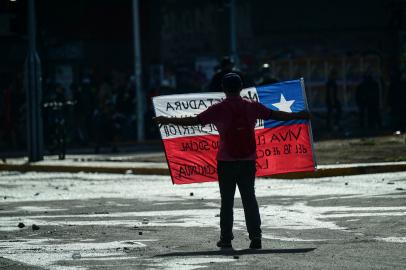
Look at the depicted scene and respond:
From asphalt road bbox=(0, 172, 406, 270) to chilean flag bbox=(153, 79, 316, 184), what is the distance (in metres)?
0.55

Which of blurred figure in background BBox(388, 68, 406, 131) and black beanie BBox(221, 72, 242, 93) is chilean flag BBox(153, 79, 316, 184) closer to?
black beanie BBox(221, 72, 242, 93)

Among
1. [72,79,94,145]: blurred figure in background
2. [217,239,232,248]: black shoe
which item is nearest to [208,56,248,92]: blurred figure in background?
[217,239,232,248]: black shoe

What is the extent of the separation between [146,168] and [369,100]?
684 inches

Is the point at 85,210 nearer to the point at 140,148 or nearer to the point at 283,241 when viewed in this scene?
the point at 283,241

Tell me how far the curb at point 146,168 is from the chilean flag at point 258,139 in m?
6.06

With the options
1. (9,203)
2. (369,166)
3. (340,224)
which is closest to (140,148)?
(369,166)

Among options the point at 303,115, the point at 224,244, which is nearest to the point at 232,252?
the point at 224,244

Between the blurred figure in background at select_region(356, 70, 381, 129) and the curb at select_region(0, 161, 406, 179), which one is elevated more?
the blurred figure in background at select_region(356, 70, 381, 129)

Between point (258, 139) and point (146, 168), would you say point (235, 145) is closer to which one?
point (258, 139)

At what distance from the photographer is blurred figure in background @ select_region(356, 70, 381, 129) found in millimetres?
41281

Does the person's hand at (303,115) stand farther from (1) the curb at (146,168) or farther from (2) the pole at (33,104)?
(2) the pole at (33,104)

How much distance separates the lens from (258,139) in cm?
1605

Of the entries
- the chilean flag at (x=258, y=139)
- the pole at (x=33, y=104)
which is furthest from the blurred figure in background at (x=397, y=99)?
the chilean flag at (x=258, y=139)

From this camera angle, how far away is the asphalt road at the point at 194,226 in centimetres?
1158
